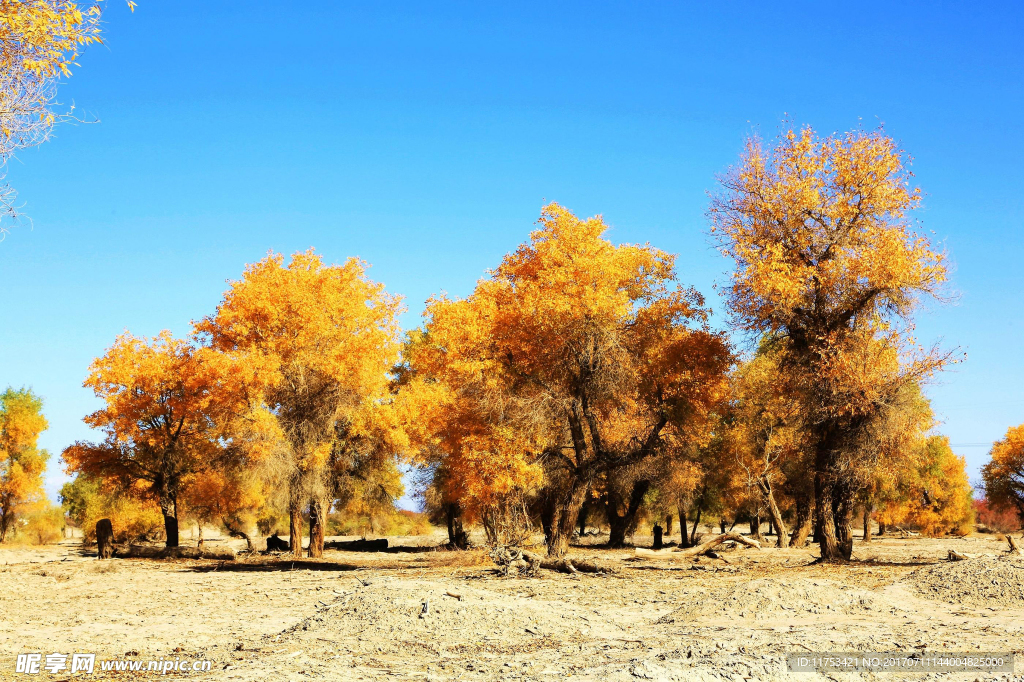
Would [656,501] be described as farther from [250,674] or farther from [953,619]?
[250,674]

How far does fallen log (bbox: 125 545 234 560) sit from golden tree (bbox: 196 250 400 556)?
648 cm

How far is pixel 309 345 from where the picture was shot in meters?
30.4

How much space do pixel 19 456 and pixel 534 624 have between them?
2103 inches

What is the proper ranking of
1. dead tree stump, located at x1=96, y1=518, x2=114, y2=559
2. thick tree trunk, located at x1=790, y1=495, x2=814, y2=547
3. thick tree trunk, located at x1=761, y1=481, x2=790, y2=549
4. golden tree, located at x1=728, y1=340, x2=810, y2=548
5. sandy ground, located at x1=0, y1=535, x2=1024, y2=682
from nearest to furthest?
sandy ground, located at x1=0, y1=535, x2=1024, y2=682
dead tree stump, located at x1=96, y1=518, x2=114, y2=559
thick tree trunk, located at x1=761, y1=481, x2=790, y2=549
golden tree, located at x1=728, y1=340, x2=810, y2=548
thick tree trunk, located at x1=790, y1=495, x2=814, y2=547

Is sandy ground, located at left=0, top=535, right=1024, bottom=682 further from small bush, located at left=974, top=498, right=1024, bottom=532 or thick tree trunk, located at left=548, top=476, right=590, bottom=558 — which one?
small bush, located at left=974, top=498, right=1024, bottom=532

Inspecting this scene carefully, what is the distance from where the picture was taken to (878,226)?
78.3 ft

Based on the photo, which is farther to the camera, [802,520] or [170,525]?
[802,520]

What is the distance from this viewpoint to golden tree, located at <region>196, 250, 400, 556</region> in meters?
30.2

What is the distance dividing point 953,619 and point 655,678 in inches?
295

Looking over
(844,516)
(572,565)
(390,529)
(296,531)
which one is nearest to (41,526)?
(390,529)

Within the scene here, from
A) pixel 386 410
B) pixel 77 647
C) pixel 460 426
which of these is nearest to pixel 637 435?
pixel 460 426

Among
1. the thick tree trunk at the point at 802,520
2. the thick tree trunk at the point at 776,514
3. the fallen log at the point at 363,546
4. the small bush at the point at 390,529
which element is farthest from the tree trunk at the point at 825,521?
the small bush at the point at 390,529

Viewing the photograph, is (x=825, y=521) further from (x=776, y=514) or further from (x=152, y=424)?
(x=152, y=424)

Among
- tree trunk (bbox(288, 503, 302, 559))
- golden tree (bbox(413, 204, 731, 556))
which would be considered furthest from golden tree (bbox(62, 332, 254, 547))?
golden tree (bbox(413, 204, 731, 556))
